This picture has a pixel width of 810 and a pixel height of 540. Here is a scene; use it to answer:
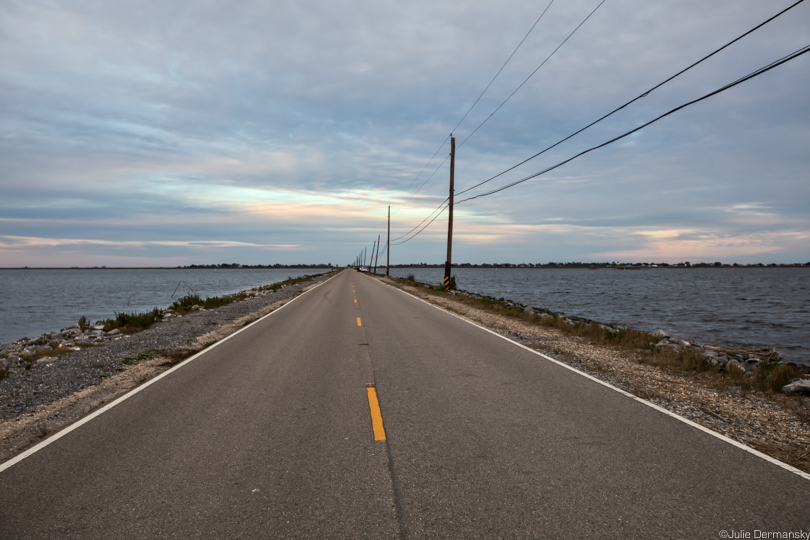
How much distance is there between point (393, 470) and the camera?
169 inches

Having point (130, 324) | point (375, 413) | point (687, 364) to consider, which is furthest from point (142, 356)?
point (687, 364)

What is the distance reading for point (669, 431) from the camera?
548 cm

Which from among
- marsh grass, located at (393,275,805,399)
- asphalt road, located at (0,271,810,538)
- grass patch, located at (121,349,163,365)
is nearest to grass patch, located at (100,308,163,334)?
grass patch, located at (121,349,163,365)

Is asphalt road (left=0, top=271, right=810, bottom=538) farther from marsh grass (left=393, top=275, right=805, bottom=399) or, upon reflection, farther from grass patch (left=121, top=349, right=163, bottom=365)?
grass patch (left=121, top=349, right=163, bottom=365)

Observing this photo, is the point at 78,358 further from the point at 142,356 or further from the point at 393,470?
the point at 393,470

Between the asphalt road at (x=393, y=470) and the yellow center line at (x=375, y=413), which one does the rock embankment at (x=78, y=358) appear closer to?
the asphalt road at (x=393, y=470)

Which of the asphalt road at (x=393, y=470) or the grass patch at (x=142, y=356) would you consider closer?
the asphalt road at (x=393, y=470)

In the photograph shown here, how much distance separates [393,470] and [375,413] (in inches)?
67.5

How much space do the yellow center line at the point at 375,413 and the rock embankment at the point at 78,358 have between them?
16.3ft

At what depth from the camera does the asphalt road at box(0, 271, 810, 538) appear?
3451 mm

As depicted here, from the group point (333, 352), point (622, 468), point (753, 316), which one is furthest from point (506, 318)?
point (753, 316)

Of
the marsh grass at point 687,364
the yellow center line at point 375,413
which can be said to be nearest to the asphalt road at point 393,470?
the yellow center line at point 375,413

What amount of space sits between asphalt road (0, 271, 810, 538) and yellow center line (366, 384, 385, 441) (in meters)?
0.05

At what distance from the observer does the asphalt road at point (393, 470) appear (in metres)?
3.45
